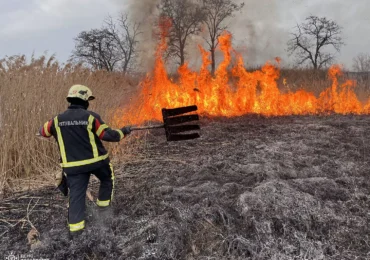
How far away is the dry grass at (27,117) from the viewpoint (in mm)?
4938

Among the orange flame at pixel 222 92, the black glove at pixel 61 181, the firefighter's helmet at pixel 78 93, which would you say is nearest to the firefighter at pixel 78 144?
the firefighter's helmet at pixel 78 93

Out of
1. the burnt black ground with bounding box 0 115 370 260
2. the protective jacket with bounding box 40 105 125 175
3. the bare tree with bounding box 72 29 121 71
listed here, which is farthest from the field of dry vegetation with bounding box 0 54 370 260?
the bare tree with bounding box 72 29 121 71

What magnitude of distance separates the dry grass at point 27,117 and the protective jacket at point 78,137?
1.70m

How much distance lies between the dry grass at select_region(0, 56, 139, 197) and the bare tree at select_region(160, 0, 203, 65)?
9.99 metres

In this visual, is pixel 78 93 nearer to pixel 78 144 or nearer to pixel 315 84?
pixel 78 144

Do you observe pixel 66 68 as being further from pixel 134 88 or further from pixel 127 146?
pixel 134 88

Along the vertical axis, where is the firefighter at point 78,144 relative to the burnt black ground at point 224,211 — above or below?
above

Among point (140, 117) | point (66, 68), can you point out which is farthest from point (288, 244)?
point (140, 117)

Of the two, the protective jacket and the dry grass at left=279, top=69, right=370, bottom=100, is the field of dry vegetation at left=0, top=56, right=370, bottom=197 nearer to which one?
the protective jacket

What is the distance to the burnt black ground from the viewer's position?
3006mm

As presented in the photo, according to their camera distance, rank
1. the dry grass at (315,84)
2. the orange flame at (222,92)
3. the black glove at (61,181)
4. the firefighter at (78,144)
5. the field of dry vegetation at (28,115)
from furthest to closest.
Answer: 1. the dry grass at (315,84)
2. the orange flame at (222,92)
3. the field of dry vegetation at (28,115)
4. the black glove at (61,181)
5. the firefighter at (78,144)

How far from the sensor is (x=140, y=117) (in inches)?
385

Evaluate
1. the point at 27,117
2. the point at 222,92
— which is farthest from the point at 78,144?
the point at 222,92

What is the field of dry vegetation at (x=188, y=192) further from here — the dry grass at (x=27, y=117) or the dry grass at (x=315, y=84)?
the dry grass at (x=315, y=84)
